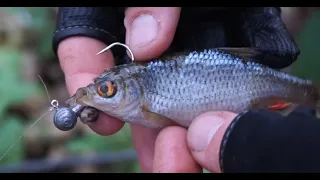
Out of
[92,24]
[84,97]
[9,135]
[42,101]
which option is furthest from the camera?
[42,101]

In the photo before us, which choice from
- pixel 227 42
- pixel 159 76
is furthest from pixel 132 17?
pixel 227 42

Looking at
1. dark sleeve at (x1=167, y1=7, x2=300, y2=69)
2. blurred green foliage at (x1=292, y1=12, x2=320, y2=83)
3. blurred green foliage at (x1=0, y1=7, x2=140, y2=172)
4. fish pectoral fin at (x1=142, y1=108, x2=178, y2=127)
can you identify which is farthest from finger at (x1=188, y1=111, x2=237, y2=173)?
blurred green foliage at (x1=292, y1=12, x2=320, y2=83)

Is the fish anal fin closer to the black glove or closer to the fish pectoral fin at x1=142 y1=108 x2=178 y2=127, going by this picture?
the fish pectoral fin at x1=142 y1=108 x2=178 y2=127

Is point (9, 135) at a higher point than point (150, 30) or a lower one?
lower

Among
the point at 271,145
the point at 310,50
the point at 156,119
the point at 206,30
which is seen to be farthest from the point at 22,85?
the point at 271,145

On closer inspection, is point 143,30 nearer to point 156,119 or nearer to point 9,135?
point 156,119

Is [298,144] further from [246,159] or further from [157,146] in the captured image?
[157,146]
